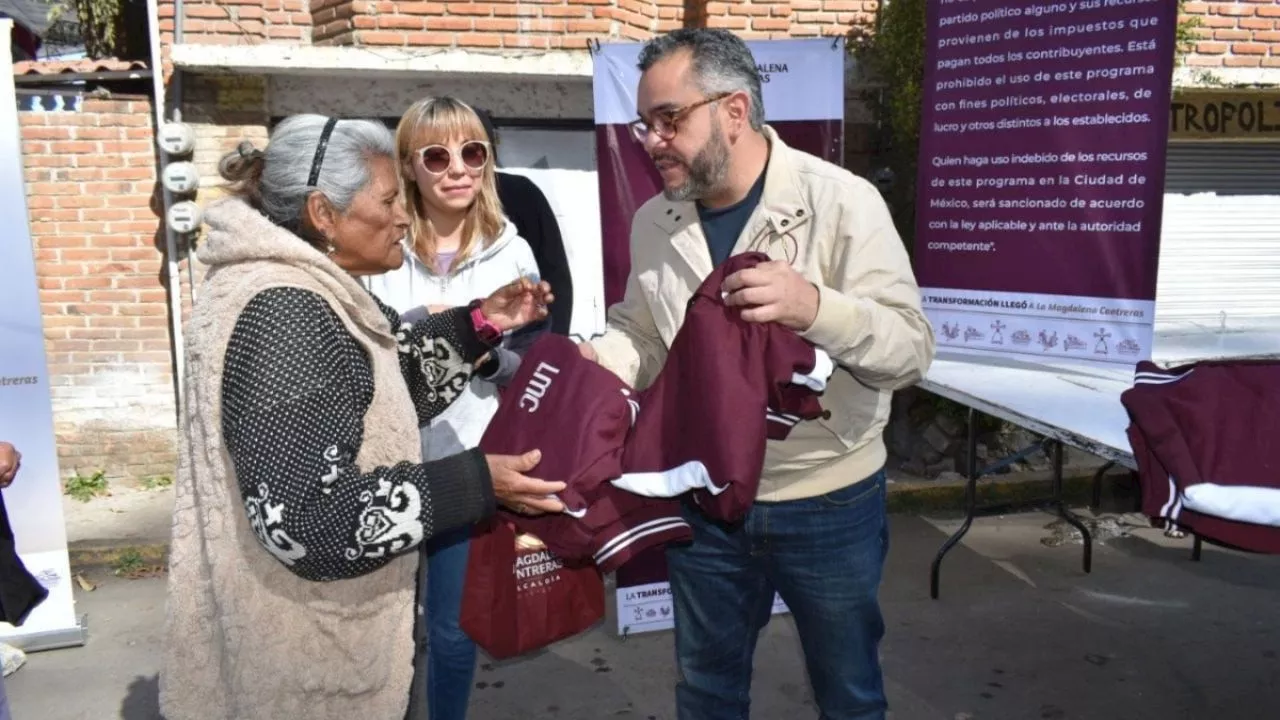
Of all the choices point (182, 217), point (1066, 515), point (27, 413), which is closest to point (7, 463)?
point (27, 413)

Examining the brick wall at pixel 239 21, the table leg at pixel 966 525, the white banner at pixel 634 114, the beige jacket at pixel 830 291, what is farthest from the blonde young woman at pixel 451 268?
the brick wall at pixel 239 21

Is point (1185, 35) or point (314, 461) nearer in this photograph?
point (314, 461)

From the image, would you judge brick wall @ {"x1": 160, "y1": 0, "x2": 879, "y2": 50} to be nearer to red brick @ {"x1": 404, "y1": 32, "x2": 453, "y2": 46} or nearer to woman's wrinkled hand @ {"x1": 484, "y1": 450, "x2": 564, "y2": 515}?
red brick @ {"x1": 404, "y1": 32, "x2": 453, "y2": 46}

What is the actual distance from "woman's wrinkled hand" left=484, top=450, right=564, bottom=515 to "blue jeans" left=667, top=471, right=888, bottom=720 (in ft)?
2.03

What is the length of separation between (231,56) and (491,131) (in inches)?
140

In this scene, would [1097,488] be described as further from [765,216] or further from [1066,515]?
[765,216]

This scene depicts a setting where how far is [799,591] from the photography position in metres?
2.50

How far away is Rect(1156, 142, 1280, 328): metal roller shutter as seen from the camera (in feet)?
24.8

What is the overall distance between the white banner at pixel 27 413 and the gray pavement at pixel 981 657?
0.69ft

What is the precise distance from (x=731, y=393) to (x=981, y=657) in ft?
9.75

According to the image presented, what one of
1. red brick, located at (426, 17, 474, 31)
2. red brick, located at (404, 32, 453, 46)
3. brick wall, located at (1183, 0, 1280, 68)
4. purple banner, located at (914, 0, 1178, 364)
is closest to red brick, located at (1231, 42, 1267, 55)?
brick wall, located at (1183, 0, 1280, 68)

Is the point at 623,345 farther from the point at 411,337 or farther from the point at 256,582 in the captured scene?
the point at 256,582

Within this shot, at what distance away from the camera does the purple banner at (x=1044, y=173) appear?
14.9 ft

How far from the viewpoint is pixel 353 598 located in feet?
6.41
